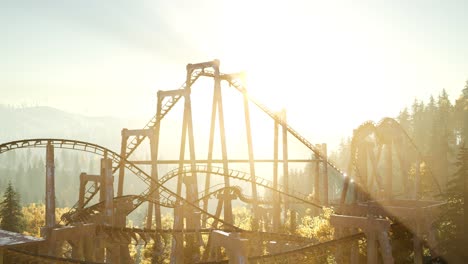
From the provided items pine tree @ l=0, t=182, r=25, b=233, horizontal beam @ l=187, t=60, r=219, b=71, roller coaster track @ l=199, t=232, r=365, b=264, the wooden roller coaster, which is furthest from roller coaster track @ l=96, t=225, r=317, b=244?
A: pine tree @ l=0, t=182, r=25, b=233

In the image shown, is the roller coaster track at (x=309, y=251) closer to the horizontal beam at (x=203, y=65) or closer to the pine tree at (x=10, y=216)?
the horizontal beam at (x=203, y=65)

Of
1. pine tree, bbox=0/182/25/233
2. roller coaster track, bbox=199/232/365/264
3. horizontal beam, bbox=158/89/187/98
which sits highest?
horizontal beam, bbox=158/89/187/98

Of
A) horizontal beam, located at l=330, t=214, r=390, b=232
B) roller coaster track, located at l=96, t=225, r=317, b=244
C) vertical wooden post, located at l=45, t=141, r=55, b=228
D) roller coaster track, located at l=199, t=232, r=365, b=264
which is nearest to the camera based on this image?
roller coaster track, located at l=199, t=232, r=365, b=264

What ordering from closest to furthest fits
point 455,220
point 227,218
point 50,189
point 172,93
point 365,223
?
point 365,223
point 50,189
point 455,220
point 227,218
point 172,93

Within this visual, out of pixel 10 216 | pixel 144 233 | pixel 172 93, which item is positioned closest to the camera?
pixel 144 233

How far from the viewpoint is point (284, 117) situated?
2600cm

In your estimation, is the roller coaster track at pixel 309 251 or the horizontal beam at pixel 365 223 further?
the horizontal beam at pixel 365 223

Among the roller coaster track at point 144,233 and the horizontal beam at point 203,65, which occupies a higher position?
the horizontal beam at point 203,65

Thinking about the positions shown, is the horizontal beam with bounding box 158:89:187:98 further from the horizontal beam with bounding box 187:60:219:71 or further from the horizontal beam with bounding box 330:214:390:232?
the horizontal beam with bounding box 330:214:390:232

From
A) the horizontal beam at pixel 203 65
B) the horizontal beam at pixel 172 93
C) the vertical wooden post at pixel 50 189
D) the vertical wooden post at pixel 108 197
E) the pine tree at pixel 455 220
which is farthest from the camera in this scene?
the horizontal beam at pixel 172 93

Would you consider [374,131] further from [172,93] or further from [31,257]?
[31,257]

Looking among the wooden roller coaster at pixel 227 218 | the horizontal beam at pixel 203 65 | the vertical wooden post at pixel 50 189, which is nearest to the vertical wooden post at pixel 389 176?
the wooden roller coaster at pixel 227 218

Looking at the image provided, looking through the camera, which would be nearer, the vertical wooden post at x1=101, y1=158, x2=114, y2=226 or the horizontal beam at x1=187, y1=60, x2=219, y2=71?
the vertical wooden post at x1=101, y1=158, x2=114, y2=226

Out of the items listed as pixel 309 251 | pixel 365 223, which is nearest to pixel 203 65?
pixel 309 251
